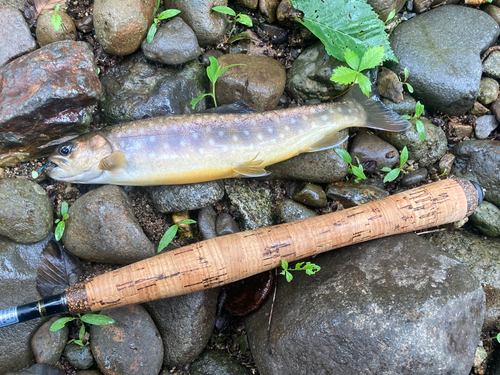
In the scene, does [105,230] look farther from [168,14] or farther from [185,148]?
[168,14]

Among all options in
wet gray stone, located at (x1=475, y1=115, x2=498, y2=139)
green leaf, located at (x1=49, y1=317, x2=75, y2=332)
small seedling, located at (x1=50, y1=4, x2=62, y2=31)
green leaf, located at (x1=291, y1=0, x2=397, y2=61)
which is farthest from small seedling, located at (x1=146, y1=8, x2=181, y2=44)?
wet gray stone, located at (x1=475, y1=115, x2=498, y2=139)

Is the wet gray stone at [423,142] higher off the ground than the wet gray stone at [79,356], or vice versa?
the wet gray stone at [423,142]

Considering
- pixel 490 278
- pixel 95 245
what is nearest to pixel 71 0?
pixel 95 245

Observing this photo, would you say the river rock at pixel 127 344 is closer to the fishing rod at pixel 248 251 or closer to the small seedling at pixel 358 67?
the fishing rod at pixel 248 251

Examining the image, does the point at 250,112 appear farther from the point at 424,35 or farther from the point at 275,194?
the point at 424,35

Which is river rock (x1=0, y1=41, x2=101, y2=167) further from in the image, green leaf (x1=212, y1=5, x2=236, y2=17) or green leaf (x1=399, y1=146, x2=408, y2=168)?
green leaf (x1=399, y1=146, x2=408, y2=168)

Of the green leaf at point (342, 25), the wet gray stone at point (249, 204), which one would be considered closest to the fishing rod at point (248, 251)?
the wet gray stone at point (249, 204)
